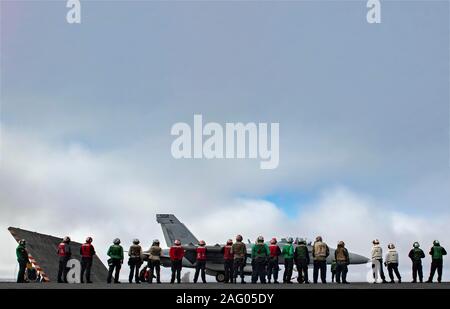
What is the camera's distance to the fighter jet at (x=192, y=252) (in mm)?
42156

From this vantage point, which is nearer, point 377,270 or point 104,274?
point 377,270

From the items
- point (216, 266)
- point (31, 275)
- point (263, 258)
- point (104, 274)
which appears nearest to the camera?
point (263, 258)

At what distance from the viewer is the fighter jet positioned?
138 feet

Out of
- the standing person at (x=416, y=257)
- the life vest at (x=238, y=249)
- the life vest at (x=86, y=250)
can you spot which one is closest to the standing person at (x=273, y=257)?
the life vest at (x=238, y=249)

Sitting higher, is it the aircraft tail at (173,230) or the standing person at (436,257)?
the aircraft tail at (173,230)

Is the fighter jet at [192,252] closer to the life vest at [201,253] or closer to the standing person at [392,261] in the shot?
the standing person at [392,261]

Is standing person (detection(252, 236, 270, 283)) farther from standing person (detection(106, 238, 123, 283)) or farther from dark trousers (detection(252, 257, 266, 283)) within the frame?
standing person (detection(106, 238, 123, 283))

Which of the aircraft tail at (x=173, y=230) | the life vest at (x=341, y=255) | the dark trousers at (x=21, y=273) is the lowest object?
the dark trousers at (x=21, y=273)

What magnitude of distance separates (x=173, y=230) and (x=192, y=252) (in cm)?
1473

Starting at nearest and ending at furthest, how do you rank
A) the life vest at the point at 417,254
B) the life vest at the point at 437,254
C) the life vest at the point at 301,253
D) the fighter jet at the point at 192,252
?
the life vest at the point at 301,253, the life vest at the point at 437,254, the life vest at the point at 417,254, the fighter jet at the point at 192,252
